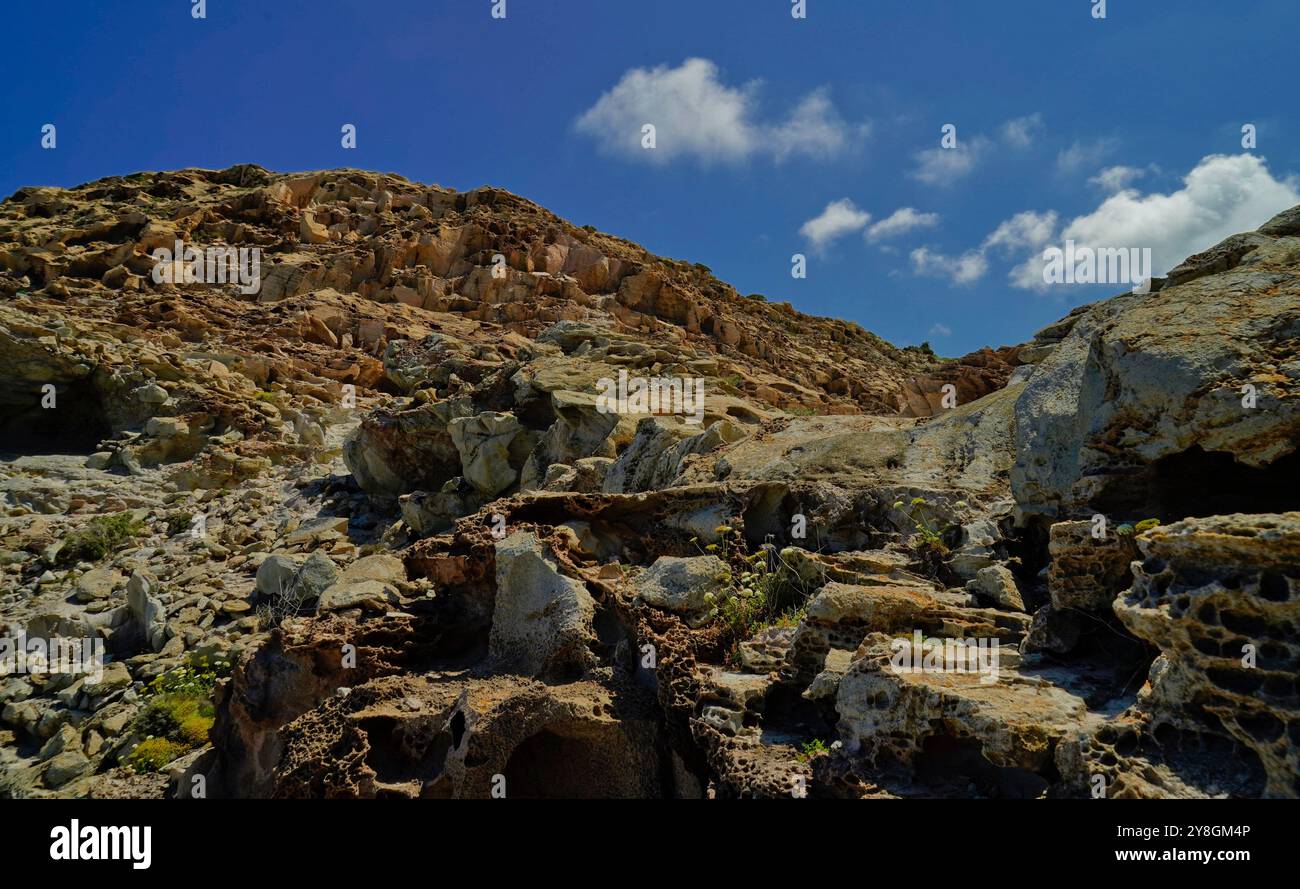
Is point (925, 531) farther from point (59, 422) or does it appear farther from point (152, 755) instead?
point (59, 422)

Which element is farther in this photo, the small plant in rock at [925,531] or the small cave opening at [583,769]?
the small plant in rock at [925,531]

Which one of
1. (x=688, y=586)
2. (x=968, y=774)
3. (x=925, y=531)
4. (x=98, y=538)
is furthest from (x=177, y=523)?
(x=968, y=774)

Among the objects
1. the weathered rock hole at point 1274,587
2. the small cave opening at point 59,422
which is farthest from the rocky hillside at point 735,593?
the small cave opening at point 59,422

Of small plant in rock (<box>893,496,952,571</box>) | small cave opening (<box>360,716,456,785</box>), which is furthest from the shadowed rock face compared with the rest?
small cave opening (<box>360,716,456,785</box>)

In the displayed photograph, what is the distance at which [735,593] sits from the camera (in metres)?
5.90

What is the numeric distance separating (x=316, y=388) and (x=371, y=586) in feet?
67.1

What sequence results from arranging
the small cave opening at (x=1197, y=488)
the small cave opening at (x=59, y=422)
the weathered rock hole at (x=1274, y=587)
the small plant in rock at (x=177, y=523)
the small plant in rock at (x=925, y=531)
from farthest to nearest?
the small cave opening at (x=59, y=422) → the small plant in rock at (x=177, y=523) → the small plant in rock at (x=925, y=531) → the small cave opening at (x=1197, y=488) → the weathered rock hole at (x=1274, y=587)

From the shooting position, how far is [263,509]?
16312 millimetres

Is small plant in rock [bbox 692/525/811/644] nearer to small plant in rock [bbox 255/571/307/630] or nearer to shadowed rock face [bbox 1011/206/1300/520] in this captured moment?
shadowed rock face [bbox 1011/206/1300/520]

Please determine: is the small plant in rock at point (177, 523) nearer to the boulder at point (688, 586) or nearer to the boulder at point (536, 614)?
the boulder at point (536, 614)

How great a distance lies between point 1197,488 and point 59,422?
2546 centimetres

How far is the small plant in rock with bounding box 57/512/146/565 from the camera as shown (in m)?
13.7

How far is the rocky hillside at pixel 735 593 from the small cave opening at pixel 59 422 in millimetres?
3328

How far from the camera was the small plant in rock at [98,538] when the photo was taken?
13703mm
